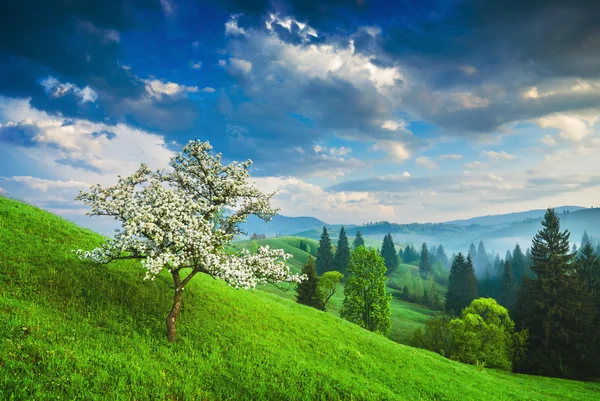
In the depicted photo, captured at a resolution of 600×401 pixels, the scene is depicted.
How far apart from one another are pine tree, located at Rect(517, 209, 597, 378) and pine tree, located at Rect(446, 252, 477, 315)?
52.9 m

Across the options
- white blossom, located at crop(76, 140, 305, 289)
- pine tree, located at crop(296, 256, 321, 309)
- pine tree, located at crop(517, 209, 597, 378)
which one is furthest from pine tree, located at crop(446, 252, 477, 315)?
white blossom, located at crop(76, 140, 305, 289)

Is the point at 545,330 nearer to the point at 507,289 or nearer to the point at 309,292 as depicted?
the point at 309,292

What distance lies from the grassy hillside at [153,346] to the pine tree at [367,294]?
22.9 metres

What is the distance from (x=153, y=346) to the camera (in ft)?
48.0

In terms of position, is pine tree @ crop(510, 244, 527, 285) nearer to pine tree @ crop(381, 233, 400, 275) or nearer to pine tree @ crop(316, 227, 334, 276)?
pine tree @ crop(381, 233, 400, 275)

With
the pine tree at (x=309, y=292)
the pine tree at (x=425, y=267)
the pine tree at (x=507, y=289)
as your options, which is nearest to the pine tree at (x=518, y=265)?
the pine tree at (x=507, y=289)

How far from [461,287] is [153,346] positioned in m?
111

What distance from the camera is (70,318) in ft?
47.4

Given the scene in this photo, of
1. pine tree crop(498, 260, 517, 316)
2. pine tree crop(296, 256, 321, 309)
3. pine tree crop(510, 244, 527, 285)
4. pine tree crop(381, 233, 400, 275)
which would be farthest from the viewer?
pine tree crop(381, 233, 400, 275)

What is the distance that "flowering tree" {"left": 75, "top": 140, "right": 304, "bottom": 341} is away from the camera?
13664mm

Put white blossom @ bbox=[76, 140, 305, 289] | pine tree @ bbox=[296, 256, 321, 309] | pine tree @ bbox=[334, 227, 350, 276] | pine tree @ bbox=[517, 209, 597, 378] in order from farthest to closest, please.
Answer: pine tree @ bbox=[334, 227, 350, 276] → pine tree @ bbox=[296, 256, 321, 309] → pine tree @ bbox=[517, 209, 597, 378] → white blossom @ bbox=[76, 140, 305, 289]

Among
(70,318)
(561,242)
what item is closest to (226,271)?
(70,318)

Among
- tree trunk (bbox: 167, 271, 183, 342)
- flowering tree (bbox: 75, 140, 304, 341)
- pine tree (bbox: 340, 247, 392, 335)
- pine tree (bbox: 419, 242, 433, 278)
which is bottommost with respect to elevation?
pine tree (bbox: 419, 242, 433, 278)

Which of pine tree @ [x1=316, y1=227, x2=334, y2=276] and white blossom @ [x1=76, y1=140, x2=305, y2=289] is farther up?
white blossom @ [x1=76, y1=140, x2=305, y2=289]
